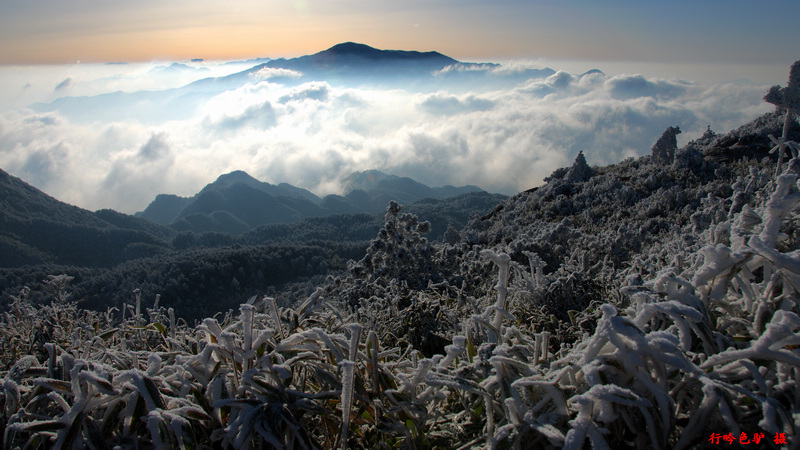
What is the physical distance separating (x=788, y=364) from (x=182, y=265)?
61.9 m

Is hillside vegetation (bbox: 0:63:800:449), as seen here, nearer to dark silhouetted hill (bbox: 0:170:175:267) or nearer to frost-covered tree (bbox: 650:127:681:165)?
frost-covered tree (bbox: 650:127:681:165)

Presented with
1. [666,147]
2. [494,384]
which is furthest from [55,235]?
[494,384]

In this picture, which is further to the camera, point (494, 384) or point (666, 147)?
point (666, 147)

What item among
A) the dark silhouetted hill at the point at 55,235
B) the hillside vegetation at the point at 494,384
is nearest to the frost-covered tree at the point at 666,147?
the hillside vegetation at the point at 494,384

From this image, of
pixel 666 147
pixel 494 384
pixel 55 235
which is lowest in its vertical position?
pixel 55 235

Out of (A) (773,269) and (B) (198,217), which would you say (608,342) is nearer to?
(A) (773,269)

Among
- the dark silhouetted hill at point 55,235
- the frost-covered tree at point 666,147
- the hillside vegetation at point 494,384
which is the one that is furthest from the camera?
the dark silhouetted hill at point 55,235

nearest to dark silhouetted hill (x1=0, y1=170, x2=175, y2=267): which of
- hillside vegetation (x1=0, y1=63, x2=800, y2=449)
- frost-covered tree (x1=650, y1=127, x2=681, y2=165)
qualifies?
frost-covered tree (x1=650, y1=127, x2=681, y2=165)

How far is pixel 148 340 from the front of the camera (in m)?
2.35

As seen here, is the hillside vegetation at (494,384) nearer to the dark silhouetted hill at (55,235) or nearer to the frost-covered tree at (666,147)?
the frost-covered tree at (666,147)

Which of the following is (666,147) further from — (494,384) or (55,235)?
(55,235)

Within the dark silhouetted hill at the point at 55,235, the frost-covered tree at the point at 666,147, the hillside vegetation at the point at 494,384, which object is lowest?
the dark silhouetted hill at the point at 55,235

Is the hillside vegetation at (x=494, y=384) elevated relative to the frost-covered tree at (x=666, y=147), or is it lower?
elevated

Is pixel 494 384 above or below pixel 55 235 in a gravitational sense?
above
